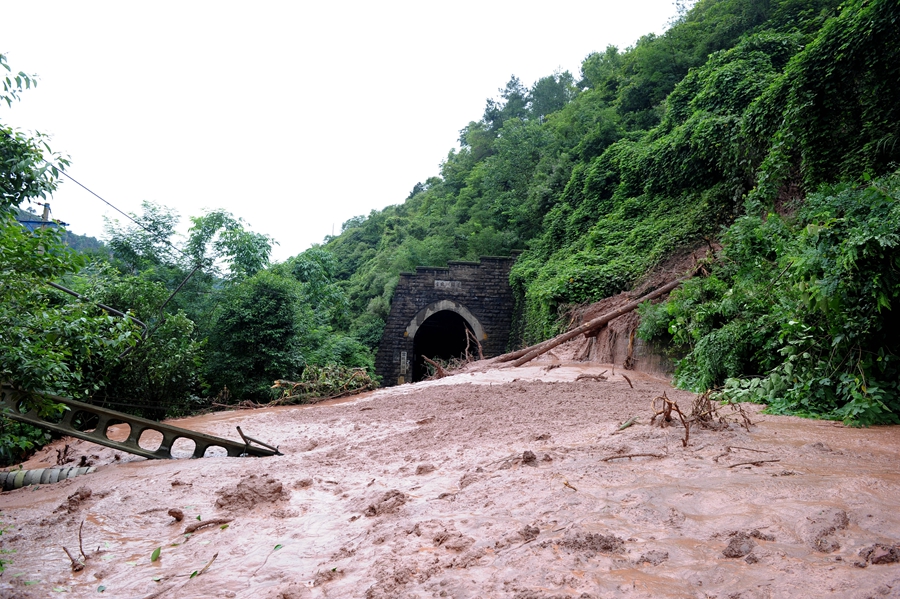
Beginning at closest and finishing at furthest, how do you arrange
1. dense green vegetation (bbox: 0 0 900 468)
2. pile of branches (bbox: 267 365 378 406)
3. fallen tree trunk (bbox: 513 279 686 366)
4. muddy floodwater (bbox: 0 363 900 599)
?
muddy floodwater (bbox: 0 363 900 599), dense green vegetation (bbox: 0 0 900 468), fallen tree trunk (bbox: 513 279 686 366), pile of branches (bbox: 267 365 378 406)

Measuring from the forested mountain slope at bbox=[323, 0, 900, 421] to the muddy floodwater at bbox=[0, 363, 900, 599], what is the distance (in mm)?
1381

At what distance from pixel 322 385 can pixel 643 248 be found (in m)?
8.71

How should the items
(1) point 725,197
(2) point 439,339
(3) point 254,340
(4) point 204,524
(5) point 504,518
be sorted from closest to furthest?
(5) point 504,518, (4) point 204,524, (1) point 725,197, (3) point 254,340, (2) point 439,339

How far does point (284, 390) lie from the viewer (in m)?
13.4

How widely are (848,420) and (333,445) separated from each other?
15.5 ft

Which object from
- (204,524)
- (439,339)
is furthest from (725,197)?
(439,339)

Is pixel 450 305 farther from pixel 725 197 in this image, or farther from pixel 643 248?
pixel 725 197

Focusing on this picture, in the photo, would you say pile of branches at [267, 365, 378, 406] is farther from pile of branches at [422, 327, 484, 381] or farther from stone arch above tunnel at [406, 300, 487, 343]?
stone arch above tunnel at [406, 300, 487, 343]

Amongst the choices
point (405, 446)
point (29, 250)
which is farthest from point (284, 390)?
point (29, 250)

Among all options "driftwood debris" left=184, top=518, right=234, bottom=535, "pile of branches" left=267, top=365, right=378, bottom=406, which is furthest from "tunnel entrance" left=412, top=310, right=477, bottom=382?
"driftwood debris" left=184, top=518, right=234, bottom=535

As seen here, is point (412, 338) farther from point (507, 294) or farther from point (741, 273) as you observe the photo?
point (741, 273)

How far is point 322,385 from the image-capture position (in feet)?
44.4

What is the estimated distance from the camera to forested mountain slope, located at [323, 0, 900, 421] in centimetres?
507

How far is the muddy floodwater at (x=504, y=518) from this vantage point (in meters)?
2.22
